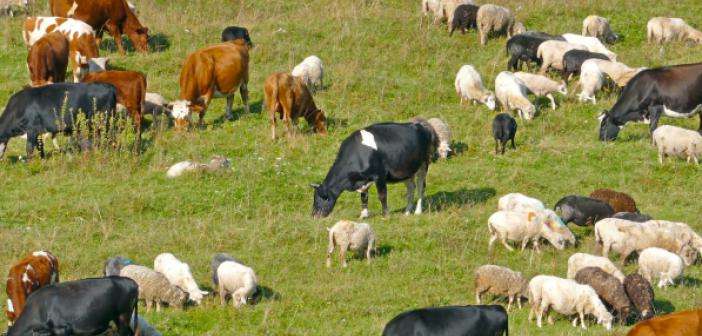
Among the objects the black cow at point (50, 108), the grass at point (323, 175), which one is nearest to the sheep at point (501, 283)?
the grass at point (323, 175)

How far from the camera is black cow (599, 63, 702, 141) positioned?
1029 inches

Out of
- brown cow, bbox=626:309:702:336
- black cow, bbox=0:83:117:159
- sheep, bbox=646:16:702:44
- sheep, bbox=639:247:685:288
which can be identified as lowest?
black cow, bbox=0:83:117:159

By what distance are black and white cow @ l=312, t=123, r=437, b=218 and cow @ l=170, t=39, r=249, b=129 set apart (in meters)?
5.60

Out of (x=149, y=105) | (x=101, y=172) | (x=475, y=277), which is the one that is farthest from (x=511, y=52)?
(x=475, y=277)

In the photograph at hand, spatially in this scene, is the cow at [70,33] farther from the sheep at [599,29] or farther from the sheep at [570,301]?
the sheep at [570,301]

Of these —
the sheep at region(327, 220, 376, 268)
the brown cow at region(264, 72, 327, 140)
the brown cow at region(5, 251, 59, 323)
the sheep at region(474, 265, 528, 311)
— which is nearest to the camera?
the brown cow at region(5, 251, 59, 323)

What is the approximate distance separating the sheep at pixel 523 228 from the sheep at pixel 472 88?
7711 mm

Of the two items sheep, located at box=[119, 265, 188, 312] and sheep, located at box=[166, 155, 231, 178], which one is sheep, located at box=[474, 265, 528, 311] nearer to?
sheep, located at box=[119, 265, 188, 312]

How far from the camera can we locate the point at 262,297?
58.7ft

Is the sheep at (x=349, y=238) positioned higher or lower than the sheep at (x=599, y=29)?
lower

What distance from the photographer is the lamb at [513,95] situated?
2698 cm

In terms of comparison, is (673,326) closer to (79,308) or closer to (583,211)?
(79,308)

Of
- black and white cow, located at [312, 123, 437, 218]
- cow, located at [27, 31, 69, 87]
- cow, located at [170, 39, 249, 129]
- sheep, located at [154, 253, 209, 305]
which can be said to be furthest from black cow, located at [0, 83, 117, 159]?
sheep, located at [154, 253, 209, 305]

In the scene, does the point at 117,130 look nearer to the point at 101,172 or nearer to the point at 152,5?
the point at 101,172
